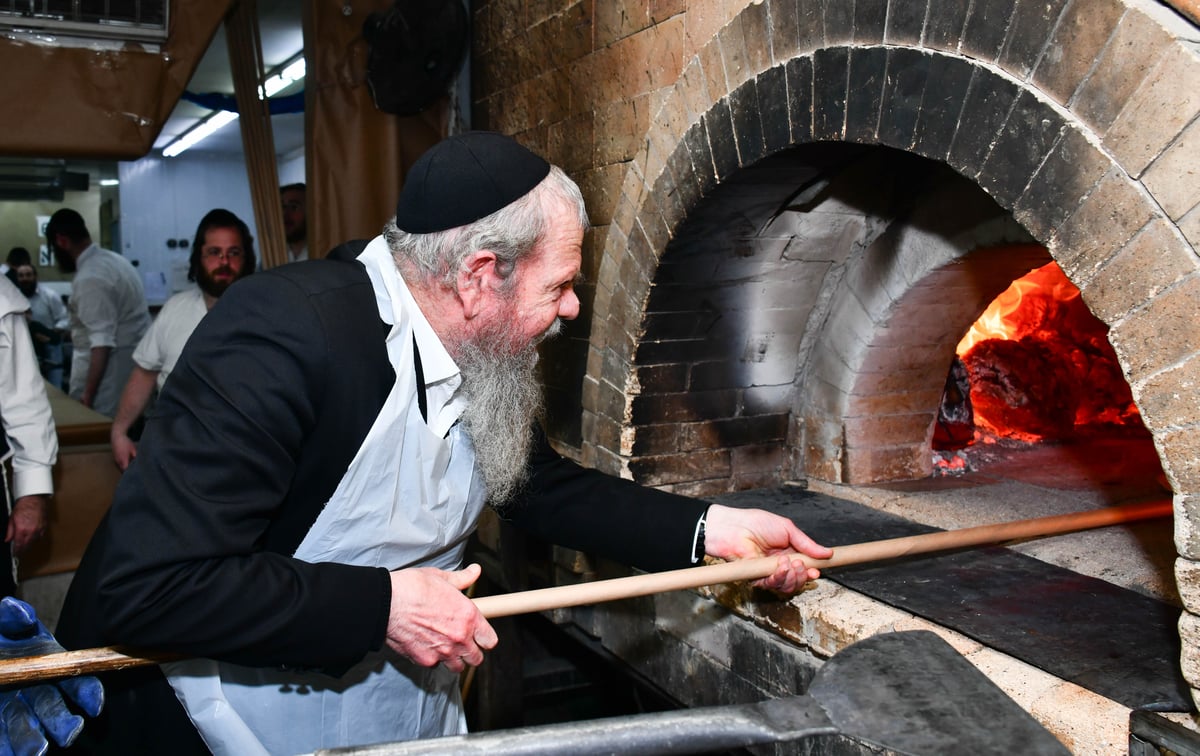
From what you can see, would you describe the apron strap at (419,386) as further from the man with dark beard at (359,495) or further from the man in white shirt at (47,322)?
the man in white shirt at (47,322)

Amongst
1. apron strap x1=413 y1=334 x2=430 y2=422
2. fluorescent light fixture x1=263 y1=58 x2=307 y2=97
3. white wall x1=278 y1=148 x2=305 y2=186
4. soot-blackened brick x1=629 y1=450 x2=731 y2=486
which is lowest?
soot-blackened brick x1=629 y1=450 x2=731 y2=486

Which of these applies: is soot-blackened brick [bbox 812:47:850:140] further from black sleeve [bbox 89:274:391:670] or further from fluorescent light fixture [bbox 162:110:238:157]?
fluorescent light fixture [bbox 162:110:238:157]

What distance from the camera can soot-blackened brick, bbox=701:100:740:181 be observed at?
2.81 m

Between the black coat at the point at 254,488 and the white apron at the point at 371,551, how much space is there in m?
0.05

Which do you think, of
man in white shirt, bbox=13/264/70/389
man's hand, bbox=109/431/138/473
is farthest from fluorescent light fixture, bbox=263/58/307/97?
man's hand, bbox=109/431/138/473

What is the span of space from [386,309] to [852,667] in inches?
47.0

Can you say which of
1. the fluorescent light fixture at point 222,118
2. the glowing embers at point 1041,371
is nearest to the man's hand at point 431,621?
the glowing embers at point 1041,371

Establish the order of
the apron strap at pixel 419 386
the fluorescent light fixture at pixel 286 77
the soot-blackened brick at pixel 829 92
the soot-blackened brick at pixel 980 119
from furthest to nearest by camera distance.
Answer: the fluorescent light fixture at pixel 286 77 < the soot-blackened brick at pixel 829 92 < the apron strap at pixel 419 386 < the soot-blackened brick at pixel 980 119

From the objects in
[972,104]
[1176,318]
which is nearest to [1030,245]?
[972,104]

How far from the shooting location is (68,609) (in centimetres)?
215

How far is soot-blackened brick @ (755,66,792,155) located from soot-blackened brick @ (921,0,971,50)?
1.75 ft

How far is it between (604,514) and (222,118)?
31.5 feet

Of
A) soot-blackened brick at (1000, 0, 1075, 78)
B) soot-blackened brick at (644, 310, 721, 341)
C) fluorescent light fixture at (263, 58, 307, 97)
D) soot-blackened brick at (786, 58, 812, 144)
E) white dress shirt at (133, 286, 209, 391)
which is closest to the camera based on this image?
soot-blackened brick at (1000, 0, 1075, 78)

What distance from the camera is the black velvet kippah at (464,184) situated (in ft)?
6.57
